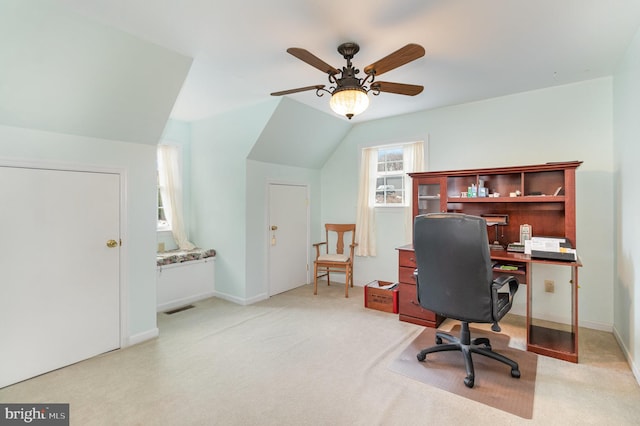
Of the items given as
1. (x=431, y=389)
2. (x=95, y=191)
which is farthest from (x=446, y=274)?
(x=95, y=191)

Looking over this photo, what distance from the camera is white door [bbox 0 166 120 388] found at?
88.3 inches

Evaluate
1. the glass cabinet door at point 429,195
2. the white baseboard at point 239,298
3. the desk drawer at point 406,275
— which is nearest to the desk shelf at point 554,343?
the desk drawer at point 406,275

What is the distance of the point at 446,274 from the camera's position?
2.25 m

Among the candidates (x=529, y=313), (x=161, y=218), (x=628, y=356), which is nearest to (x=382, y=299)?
(x=529, y=313)

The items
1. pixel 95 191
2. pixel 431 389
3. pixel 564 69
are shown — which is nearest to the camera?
pixel 431 389

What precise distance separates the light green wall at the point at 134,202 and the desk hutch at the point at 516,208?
2.59 meters

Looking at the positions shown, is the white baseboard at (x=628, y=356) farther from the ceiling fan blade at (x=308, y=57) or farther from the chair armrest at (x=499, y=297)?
the ceiling fan blade at (x=308, y=57)

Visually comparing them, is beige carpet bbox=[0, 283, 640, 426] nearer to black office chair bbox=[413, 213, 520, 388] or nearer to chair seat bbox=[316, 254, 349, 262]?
black office chair bbox=[413, 213, 520, 388]

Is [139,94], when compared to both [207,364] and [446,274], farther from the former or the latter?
[446,274]

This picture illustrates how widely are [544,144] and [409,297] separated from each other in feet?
7.30

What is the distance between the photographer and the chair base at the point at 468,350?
2.21 m

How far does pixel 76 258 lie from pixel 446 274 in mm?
2971

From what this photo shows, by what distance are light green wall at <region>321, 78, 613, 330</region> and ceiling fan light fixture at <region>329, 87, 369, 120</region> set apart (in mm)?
2183

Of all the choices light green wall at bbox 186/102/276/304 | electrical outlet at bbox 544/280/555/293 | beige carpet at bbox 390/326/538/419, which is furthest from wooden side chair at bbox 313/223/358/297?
electrical outlet at bbox 544/280/555/293
